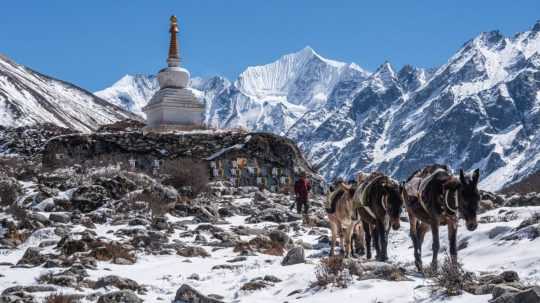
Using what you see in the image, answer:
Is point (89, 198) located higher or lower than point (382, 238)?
higher

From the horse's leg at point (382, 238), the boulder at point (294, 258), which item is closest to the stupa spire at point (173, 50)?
the boulder at point (294, 258)

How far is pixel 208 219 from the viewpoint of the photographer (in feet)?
73.3

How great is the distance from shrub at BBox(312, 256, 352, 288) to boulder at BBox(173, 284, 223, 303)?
1385 mm

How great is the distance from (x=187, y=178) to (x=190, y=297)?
60.0ft

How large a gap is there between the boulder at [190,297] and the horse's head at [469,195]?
348 cm

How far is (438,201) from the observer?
11.5 metres

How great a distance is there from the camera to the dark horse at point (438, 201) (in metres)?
10.8

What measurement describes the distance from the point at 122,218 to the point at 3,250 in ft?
15.3

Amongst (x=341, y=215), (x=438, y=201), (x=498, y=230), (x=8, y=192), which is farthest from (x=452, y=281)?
(x=8, y=192)

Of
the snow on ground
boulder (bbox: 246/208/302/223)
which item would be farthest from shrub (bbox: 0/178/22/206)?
boulder (bbox: 246/208/302/223)

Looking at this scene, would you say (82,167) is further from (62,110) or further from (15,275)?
(62,110)

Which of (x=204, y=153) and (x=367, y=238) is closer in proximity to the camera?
(x=367, y=238)

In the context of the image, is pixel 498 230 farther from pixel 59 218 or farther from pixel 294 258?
pixel 59 218

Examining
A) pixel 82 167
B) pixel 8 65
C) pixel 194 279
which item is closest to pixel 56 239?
pixel 194 279
